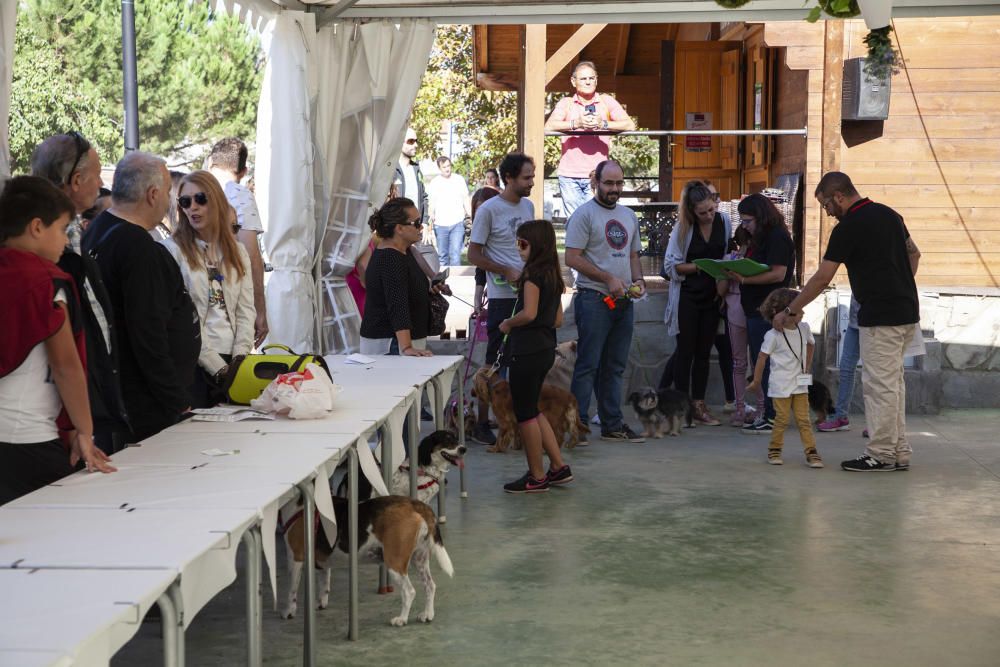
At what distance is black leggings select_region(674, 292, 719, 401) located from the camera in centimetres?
932

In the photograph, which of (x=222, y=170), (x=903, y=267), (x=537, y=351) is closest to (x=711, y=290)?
(x=903, y=267)

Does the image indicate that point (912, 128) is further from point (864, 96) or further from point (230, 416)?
point (230, 416)

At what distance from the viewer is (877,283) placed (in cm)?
731

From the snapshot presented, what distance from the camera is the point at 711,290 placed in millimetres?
9250

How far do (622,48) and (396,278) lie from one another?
10485mm

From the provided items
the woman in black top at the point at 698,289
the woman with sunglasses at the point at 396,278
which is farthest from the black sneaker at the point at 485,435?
the woman with sunglasses at the point at 396,278

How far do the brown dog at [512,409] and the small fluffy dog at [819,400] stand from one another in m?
1.86

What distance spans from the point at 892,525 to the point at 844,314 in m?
4.08

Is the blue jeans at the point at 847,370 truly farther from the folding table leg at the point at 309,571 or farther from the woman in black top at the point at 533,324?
the folding table leg at the point at 309,571

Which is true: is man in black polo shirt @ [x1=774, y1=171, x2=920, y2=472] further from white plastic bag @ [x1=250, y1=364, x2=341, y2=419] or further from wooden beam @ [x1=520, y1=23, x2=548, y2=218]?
white plastic bag @ [x1=250, y1=364, x2=341, y2=419]

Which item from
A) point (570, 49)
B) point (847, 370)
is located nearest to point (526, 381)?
point (847, 370)

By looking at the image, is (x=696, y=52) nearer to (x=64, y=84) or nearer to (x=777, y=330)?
(x=777, y=330)

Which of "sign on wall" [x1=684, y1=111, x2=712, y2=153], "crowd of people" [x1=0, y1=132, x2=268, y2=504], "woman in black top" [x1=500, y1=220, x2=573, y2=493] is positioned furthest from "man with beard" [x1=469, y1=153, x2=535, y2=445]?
"sign on wall" [x1=684, y1=111, x2=712, y2=153]

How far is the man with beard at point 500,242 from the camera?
27.3 feet
